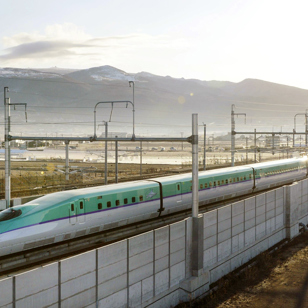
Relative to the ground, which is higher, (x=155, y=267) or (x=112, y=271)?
(x=112, y=271)

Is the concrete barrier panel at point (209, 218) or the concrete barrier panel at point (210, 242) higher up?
the concrete barrier panel at point (209, 218)

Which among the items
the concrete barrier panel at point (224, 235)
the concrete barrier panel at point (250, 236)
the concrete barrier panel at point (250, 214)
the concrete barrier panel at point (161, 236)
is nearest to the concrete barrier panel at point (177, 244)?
the concrete barrier panel at point (161, 236)

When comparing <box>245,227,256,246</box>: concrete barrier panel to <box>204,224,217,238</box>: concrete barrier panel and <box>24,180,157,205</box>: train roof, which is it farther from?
<box>24,180,157,205</box>: train roof

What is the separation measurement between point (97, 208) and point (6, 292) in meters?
11.0

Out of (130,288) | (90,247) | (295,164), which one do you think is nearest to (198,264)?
(130,288)

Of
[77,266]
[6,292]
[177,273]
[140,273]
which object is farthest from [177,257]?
[6,292]

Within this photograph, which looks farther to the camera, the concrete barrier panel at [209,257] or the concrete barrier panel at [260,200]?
the concrete barrier panel at [260,200]

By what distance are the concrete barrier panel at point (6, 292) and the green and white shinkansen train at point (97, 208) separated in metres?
7.28

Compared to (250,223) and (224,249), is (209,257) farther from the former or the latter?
(250,223)

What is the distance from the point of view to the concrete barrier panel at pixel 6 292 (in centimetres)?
1059

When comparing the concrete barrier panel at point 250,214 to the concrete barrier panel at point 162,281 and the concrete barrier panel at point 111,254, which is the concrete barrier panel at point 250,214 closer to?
the concrete barrier panel at point 162,281

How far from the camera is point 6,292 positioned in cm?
1069

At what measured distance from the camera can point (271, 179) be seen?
41375 mm

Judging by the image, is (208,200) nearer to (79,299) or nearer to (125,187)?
(125,187)
